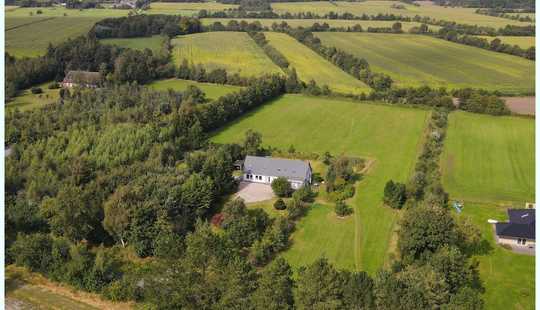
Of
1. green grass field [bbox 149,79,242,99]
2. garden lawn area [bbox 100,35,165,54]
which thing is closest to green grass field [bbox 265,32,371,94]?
green grass field [bbox 149,79,242,99]

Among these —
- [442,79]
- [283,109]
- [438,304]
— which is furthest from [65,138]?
[442,79]

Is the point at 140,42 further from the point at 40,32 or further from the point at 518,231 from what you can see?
the point at 518,231

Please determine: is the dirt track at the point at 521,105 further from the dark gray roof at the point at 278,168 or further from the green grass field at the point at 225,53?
the dark gray roof at the point at 278,168

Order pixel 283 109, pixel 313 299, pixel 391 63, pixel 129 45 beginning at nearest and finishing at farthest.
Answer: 1. pixel 313 299
2. pixel 283 109
3. pixel 391 63
4. pixel 129 45

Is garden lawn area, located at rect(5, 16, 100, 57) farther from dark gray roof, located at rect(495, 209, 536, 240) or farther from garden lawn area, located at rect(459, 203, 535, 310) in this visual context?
garden lawn area, located at rect(459, 203, 535, 310)

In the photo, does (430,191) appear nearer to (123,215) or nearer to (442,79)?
(123,215)

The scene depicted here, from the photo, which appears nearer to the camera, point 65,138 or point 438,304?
point 438,304
